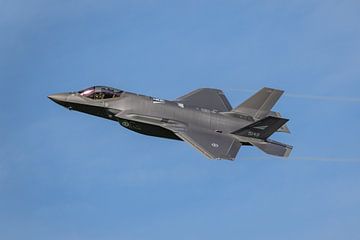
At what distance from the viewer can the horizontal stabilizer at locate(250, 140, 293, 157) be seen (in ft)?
197

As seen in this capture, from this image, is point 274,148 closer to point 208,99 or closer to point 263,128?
point 263,128

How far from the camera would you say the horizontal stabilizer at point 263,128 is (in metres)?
59.1

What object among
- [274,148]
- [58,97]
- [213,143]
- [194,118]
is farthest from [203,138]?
[58,97]

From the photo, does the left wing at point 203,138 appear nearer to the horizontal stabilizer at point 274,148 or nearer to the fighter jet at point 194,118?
the fighter jet at point 194,118

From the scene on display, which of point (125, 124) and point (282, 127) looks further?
point (282, 127)

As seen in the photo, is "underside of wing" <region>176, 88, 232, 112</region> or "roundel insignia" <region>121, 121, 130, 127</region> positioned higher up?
"underside of wing" <region>176, 88, 232, 112</region>

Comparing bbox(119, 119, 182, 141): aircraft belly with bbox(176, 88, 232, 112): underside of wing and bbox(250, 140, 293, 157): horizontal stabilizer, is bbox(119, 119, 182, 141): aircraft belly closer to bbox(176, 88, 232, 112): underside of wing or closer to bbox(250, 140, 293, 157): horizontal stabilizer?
bbox(176, 88, 232, 112): underside of wing

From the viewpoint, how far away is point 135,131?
201 ft

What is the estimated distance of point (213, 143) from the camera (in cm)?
5831

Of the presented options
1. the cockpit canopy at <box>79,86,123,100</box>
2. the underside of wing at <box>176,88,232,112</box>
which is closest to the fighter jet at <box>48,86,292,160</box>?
the cockpit canopy at <box>79,86,123,100</box>

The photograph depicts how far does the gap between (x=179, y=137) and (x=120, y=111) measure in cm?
560

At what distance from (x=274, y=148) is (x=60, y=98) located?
1832 cm

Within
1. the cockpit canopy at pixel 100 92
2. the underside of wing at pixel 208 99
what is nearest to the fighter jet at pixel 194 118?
the cockpit canopy at pixel 100 92

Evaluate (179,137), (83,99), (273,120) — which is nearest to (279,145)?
(273,120)
